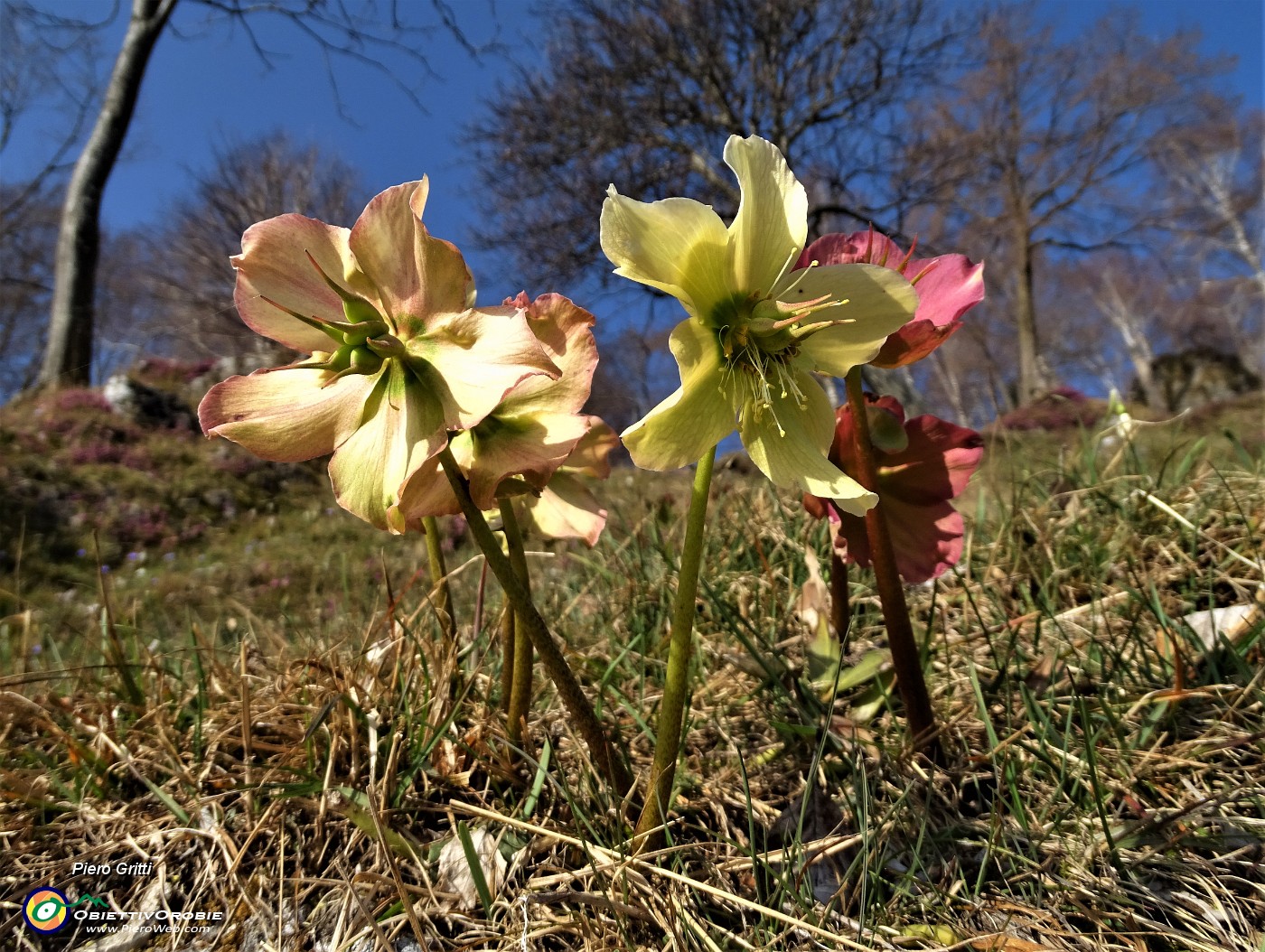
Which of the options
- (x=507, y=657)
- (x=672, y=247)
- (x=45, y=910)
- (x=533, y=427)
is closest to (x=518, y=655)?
(x=507, y=657)

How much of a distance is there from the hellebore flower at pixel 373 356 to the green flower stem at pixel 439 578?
0.25 metres

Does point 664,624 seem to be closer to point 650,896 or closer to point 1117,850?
point 650,896

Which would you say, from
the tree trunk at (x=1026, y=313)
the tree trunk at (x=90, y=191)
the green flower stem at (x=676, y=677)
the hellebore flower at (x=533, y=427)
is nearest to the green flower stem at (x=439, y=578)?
the hellebore flower at (x=533, y=427)

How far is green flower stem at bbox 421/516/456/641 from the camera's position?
1002 mm

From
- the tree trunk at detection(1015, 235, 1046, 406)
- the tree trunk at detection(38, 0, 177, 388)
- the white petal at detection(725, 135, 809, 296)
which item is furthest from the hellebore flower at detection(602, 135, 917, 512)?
the tree trunk at detection(1015, 235, 1046, 406)

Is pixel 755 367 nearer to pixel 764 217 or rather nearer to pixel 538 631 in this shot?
pixel 764 217

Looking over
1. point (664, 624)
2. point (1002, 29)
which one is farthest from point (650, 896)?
point (1002, 29)

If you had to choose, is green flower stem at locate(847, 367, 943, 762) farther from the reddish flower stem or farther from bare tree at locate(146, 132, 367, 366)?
bare tree at locate(146, 132, 367, 366)

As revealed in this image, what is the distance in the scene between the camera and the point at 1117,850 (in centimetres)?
91

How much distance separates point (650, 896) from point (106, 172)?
35.5 feet

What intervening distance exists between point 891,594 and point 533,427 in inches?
21.7

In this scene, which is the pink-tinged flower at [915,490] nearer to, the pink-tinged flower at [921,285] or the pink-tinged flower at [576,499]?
the pink-tinged flower at [921,285]

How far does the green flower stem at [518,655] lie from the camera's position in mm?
937

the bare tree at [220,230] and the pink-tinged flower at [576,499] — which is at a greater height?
the bare tree at [220,230]
